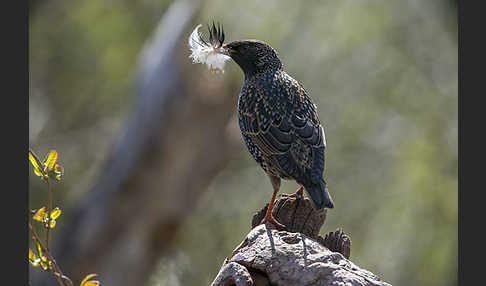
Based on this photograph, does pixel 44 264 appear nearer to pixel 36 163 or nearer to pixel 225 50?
pixel 36 163

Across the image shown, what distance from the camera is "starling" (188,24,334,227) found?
541 centimetres

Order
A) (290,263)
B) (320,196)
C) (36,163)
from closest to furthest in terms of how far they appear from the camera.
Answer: (36,163) → (290,263) → (320,196)

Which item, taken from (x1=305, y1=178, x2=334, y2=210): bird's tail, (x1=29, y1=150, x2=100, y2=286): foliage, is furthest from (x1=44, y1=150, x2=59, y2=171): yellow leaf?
(x1=305, y1=178, x2=334, y2=210): bird's tail

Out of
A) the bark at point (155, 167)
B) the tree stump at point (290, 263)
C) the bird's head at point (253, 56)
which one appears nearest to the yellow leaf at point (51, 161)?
the tree stump at point (290, 263)

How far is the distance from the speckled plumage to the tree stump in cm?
42

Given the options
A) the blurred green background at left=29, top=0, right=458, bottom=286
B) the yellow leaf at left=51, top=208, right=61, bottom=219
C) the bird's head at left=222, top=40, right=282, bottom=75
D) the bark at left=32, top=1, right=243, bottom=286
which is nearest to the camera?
the yellow leaf at left=51, top=208, right=61, bottom=219

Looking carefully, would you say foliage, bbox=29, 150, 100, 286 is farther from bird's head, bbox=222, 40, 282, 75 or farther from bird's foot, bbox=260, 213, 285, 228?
bird's head, bbox=222, 40, 282, 75

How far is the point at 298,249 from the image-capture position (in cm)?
467

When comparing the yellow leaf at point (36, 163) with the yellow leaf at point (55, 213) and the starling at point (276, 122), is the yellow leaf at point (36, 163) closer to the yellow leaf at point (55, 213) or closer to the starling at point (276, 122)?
the yellow leaf at point (55, 213)

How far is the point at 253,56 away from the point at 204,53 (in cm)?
56

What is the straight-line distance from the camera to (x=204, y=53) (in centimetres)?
556

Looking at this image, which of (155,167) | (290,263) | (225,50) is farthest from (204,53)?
(155,167)

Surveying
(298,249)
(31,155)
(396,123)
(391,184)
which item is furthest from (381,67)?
(31,155)

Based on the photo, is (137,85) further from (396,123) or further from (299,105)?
(299,105)
